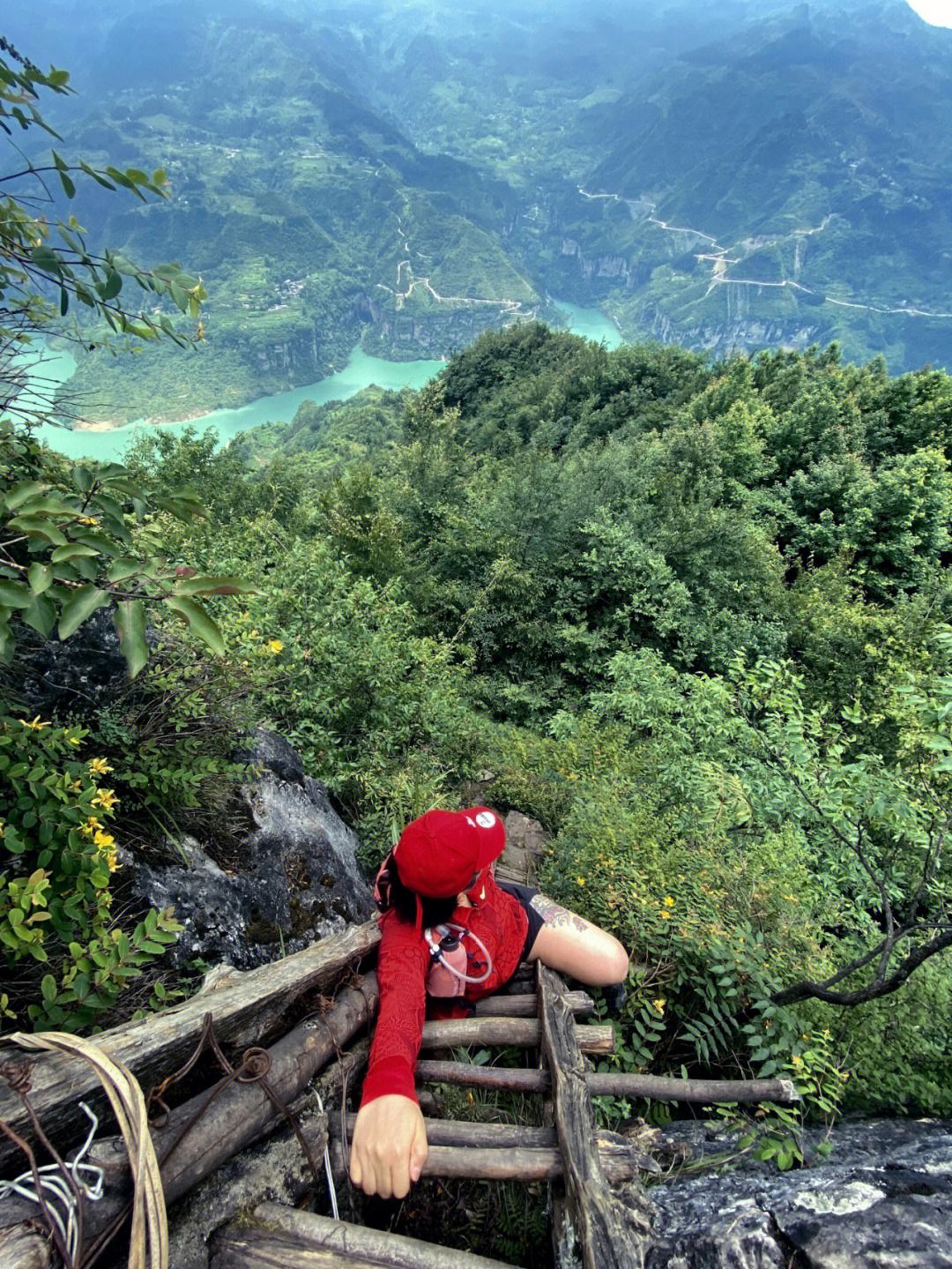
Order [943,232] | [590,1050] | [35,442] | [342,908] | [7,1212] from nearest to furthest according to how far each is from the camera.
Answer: [7,1212] < [35,442] < [590,1050] < [342,908] < [943,232]

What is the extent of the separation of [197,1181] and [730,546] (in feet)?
37.2

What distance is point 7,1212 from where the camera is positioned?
1.30 meters

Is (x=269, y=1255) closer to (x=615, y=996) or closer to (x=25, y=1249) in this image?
(x=25, y=1249)

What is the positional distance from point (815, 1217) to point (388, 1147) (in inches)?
51.3

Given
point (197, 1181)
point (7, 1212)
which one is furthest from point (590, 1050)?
point (7, 1212)

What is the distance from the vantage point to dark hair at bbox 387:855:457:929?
2.52 metres

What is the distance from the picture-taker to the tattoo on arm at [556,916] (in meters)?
2.96

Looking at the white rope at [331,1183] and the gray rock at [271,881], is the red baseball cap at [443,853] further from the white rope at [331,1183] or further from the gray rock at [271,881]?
the gray rock at [271,881]

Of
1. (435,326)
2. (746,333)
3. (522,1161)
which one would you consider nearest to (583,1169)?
(522,1161)

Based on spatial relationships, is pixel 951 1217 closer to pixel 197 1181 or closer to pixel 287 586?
pixel 197 1181

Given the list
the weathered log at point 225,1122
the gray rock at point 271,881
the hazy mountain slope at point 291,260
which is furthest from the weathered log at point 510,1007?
the hazy mountain slope at point 291,260

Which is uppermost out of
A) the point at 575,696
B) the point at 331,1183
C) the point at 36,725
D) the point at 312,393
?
the point at 312,393

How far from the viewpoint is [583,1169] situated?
1874 mm

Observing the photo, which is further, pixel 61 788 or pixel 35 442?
pixel 35 442
